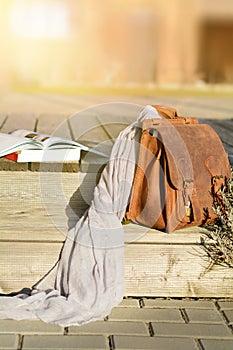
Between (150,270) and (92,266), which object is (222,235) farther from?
(92,266)

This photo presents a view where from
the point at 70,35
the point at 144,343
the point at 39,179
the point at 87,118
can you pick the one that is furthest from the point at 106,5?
the point at 144,343

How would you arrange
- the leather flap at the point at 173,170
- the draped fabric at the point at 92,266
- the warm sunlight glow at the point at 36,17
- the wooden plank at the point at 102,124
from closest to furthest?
the draped fabric at the point at 92,266, the leather flap at the point at 173,170, the wooden plank at the point at 102,124, the warm sunlight glow at the point at 36,17

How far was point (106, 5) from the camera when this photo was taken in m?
9.45

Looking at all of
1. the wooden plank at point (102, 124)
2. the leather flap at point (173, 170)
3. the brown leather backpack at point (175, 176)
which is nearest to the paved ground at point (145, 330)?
the brown leather backpack at point (175, 176)

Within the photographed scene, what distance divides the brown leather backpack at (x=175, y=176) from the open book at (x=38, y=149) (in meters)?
0.35

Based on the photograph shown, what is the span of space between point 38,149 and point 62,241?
17.2 inches

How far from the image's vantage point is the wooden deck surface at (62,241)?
9.45ft

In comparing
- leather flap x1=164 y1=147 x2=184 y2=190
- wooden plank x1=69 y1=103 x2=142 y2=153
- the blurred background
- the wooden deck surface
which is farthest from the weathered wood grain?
the blurred background

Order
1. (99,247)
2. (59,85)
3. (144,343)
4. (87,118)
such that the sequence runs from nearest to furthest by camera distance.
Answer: (144,343) → (99,247) → (87,118) → (59,85)

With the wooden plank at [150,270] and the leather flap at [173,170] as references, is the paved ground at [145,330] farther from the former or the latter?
the leather flap at [173,170]

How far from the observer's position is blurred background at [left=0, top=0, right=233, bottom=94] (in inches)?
368

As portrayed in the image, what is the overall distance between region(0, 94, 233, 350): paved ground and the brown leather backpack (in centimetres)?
33

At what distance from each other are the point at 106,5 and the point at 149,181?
275 inches

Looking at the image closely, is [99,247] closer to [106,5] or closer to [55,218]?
[55,218]
